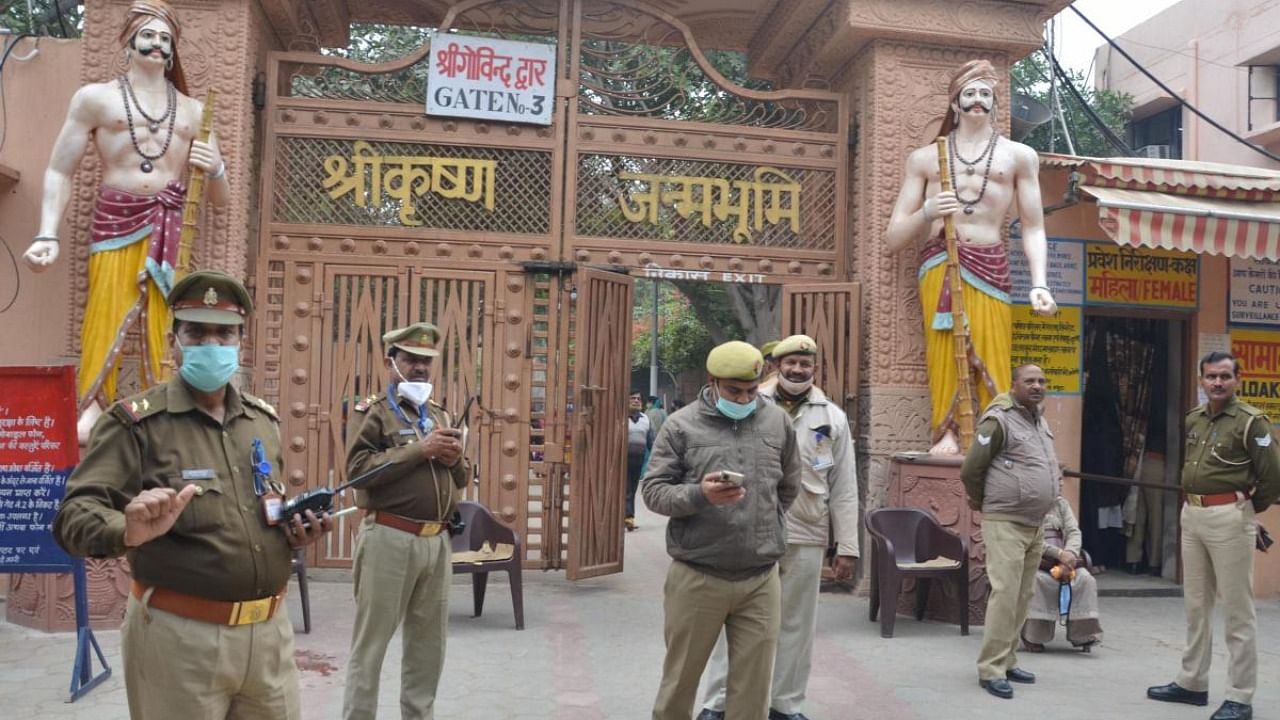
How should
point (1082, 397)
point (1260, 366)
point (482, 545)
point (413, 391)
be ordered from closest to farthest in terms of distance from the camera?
point (413, 391) → point (482, 545) → point (1082, 397) → point (1260, 366)

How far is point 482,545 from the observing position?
6.58 meters

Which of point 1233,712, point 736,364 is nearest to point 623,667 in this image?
point 736,364

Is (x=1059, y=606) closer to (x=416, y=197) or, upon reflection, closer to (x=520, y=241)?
(x=520, y=241)

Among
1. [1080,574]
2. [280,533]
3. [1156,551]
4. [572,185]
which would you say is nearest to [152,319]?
[572,185]

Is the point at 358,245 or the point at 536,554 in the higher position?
the point at 358,245

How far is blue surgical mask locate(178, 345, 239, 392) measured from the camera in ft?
8.45

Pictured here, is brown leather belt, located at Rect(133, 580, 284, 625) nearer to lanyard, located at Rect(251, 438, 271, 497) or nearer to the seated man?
lanyard, located at Rect(251, 438, 271, 497)

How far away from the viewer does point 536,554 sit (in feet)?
26.9

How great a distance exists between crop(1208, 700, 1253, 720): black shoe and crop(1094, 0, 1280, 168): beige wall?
12649 millimetres

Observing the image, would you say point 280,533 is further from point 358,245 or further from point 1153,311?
point 1153,311

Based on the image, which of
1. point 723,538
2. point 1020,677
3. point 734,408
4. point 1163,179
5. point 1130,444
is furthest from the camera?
point 1130,444

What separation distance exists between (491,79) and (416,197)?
1.01 metres

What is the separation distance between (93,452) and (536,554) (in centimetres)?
594

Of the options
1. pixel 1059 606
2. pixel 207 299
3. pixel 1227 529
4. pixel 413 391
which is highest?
pixel 207 299
